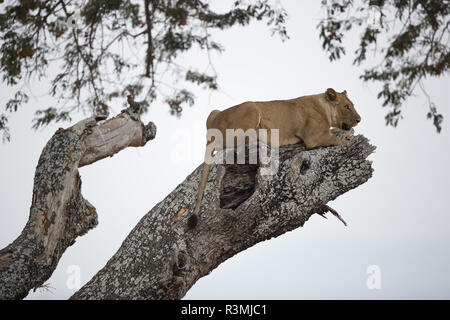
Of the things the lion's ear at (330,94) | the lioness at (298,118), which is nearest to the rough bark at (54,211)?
the lioness at (298,118)

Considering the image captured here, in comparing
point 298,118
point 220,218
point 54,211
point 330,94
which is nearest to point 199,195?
point 220,218

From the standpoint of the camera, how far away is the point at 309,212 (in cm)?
427

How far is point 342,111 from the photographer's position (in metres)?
6.17

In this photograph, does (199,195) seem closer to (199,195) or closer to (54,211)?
(199,195)

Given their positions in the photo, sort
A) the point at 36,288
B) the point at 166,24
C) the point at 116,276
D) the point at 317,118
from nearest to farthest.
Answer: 1. the point at 116,276
2. the point at 36,288
3. the point at 317,118
4. the point at 166,24

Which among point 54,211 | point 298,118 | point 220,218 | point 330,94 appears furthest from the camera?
point 330,94

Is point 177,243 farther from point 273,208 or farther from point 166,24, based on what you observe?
point 166,24

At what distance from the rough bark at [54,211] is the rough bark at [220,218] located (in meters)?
0.72

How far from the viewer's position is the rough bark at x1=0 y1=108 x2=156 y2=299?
439 cm

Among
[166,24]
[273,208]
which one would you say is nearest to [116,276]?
[273,208]

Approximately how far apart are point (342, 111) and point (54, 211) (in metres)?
3.45

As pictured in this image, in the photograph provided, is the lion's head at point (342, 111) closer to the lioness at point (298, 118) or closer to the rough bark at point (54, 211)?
the lioness at point (298, 118)
